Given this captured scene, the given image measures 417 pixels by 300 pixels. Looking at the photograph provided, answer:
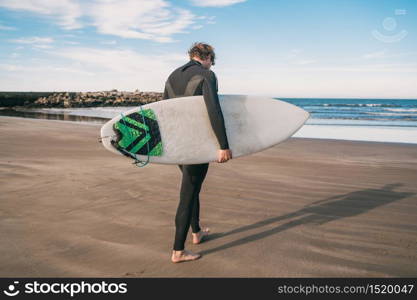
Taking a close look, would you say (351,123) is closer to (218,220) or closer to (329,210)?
(329,210)

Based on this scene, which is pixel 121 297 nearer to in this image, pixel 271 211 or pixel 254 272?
pixel 254 272

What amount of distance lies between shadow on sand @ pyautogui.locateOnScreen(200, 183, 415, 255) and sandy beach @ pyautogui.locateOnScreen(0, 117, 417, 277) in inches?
0.4

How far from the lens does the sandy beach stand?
2.38m

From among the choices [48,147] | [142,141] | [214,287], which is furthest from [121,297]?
[48,147]

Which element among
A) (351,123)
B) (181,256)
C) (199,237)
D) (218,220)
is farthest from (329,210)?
(351,123)

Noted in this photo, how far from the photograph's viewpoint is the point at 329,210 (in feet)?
11.8

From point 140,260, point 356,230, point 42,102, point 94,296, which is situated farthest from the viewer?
point 42,102

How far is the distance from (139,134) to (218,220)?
4.18 feet

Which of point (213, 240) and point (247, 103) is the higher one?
point (247, 103)

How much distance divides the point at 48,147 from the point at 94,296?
638 cm

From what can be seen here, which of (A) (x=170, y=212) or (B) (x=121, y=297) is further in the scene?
(A) (x=170, y=212)

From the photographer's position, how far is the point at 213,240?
2869mm

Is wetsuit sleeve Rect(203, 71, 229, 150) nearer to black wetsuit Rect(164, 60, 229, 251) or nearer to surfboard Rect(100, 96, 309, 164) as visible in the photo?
black wetsuit Rect(164, 60, 229, 251)

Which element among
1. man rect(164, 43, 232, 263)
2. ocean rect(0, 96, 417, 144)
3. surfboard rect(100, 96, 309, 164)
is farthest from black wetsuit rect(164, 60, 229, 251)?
ocean rect(0, 96, 417, 144)
